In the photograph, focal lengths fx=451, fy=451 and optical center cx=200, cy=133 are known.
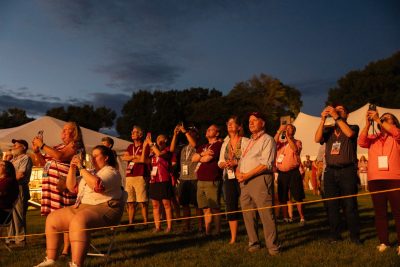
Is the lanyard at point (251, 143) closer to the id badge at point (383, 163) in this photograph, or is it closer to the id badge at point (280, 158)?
the id badge at point (383, 163)

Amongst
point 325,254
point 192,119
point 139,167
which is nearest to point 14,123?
point 192,119

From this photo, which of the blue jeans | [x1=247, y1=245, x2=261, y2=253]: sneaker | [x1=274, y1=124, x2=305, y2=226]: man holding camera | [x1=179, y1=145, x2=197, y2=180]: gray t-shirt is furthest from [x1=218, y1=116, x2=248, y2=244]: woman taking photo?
[x1=274, y1=124, x2=305, y2=226]: man holding camera

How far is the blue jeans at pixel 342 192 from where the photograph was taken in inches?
233

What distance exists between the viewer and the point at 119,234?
779 centimetres

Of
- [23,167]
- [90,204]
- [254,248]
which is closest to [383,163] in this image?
[254,248]

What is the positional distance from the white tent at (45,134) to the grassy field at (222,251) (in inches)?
325

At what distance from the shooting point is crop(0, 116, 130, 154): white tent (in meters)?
15.1

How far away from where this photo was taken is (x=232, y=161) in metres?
6.16

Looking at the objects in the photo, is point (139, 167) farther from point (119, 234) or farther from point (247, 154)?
point (247, 154)

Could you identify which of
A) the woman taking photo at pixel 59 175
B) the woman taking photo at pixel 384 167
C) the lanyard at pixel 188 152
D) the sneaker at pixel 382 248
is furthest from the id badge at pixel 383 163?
the woman taking photo at pixel 59 175

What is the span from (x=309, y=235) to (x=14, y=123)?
63081 millimetres

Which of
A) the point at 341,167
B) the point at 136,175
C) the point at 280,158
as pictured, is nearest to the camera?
the point at 341,167

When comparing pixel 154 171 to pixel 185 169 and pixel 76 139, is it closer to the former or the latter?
pixel 185 169

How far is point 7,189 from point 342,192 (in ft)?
15.5
